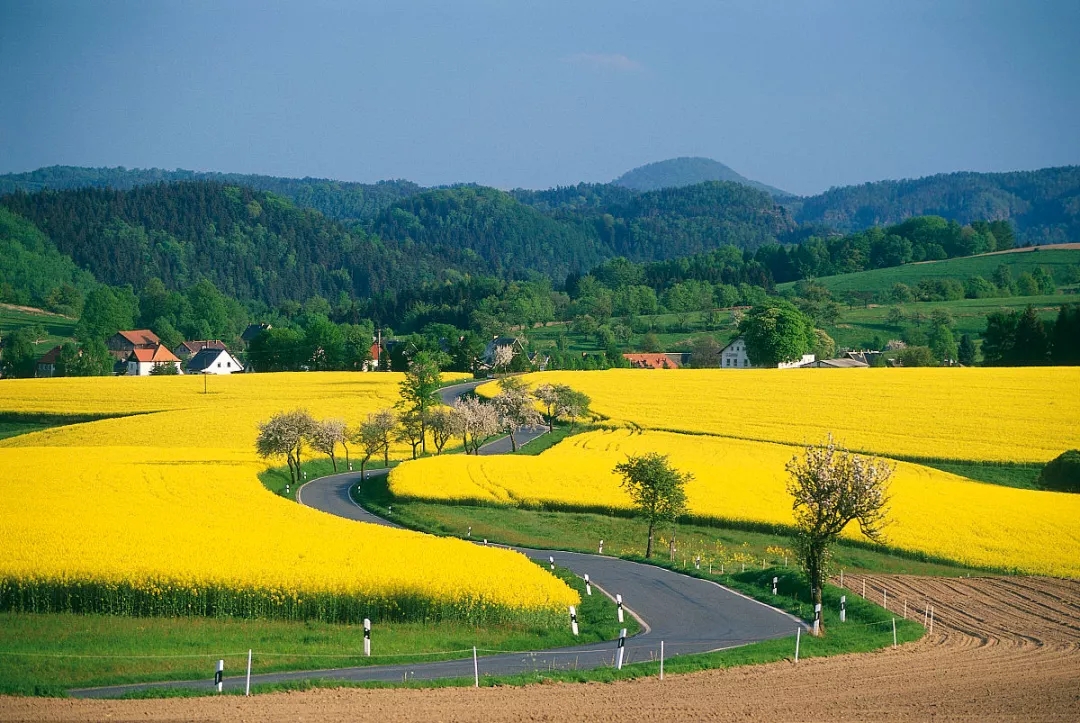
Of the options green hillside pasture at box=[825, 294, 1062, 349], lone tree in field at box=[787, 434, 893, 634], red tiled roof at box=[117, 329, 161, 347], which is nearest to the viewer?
lone tree in field at box=[787, 434, 893, 634]

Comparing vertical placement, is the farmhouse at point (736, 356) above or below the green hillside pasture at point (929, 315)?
below

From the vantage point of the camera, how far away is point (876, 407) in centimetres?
7412

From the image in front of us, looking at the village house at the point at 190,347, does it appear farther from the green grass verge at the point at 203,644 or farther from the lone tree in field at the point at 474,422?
the green grass verge at the point at 203,644

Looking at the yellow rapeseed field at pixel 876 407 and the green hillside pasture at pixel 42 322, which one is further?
the green hillside pasture at pixel 42 322

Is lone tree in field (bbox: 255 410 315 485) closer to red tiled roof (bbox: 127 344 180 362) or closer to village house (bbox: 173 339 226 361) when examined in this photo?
red tiled roof (bbox: 127 344 180 362)

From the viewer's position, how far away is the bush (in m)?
52.7

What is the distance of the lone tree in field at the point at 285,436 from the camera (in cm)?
5803

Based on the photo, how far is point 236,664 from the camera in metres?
22.0

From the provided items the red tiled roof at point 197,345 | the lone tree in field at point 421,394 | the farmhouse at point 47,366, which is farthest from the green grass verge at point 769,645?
the red tiled roof at point 197,345

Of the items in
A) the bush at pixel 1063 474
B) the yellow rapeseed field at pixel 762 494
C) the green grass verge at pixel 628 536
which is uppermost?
the bush at pixel 1063 474

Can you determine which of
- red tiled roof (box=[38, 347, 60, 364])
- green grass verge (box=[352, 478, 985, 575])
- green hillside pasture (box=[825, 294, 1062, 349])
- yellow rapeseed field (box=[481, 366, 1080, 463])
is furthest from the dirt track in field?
red tiled roof (box=[38, 347, 60, 364])

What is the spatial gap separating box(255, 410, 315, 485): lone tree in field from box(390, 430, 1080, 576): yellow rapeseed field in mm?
6007

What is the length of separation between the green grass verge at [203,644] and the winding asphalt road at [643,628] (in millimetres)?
584

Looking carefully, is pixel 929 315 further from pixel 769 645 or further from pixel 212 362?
pixel 769 645
